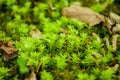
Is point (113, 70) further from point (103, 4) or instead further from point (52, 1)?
point (52, 1)

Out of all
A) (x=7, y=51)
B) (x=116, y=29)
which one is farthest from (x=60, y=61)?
(x=116, y=29)

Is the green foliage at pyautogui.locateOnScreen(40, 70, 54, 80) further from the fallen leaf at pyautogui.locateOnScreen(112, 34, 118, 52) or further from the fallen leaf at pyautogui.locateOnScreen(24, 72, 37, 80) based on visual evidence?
the fallen leaf at pyautogui.locateOnScreen(112, 34, 118, 52)

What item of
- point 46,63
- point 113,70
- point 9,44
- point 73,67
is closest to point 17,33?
point 9,44

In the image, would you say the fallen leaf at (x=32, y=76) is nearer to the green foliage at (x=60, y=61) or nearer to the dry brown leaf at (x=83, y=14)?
the green foliage at (x=60, y=61)

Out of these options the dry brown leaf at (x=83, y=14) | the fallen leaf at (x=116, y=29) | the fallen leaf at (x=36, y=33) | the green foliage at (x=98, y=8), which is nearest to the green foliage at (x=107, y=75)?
the fallen leaf at (x=116, y=29)

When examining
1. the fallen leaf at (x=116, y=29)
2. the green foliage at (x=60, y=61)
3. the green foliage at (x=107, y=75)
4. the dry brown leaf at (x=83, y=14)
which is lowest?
the green foliage at (x=107, y=75)

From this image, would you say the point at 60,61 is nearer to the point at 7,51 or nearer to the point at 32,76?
the point at 32,76

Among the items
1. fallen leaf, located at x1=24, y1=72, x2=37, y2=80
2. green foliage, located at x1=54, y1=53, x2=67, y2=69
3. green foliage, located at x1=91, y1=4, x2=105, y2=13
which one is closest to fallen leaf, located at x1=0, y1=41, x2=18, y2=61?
fallen leaf, located at x1=24, y1=72, x2=37, y2=80

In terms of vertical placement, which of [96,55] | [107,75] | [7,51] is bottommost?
[107,75]
